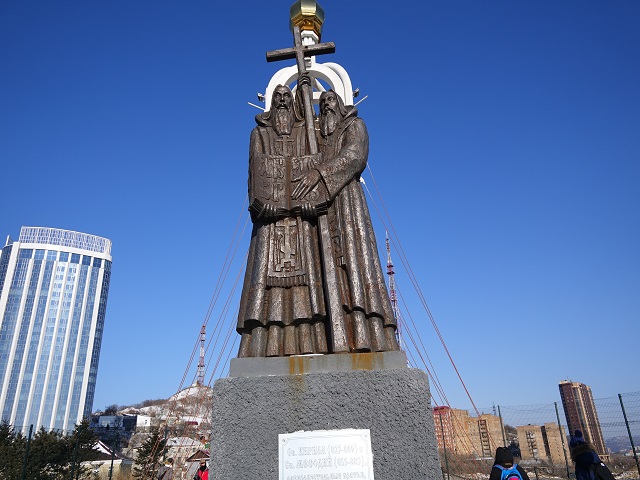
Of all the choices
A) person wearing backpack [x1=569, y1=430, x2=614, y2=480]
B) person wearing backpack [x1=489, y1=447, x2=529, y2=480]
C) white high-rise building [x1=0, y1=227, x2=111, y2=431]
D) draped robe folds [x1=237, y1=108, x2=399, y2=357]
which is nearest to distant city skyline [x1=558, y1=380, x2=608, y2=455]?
person wearing backpack [x1=569, y1=430, x2=614, y2=480]

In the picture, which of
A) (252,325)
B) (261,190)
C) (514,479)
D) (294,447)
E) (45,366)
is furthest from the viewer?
(45,366)

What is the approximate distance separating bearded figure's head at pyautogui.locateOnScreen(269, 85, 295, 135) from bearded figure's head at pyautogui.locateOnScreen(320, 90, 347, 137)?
39 cm

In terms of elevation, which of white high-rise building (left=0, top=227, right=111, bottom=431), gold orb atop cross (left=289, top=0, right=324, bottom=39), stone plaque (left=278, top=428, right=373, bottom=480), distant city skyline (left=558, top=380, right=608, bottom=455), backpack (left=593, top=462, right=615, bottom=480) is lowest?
backpack (left=593, top=462, right=615, bottom=480)

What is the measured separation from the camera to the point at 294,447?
348 cm

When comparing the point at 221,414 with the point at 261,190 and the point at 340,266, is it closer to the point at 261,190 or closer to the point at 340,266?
the point at 340,266

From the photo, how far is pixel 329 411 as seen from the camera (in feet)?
11.9

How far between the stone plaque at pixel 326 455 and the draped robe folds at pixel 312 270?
0.75m

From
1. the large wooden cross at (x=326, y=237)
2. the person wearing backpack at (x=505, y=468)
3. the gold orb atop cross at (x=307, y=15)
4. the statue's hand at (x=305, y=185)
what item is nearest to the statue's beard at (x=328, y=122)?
the large wooden cross at (x=326, y=237)

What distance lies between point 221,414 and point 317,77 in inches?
332

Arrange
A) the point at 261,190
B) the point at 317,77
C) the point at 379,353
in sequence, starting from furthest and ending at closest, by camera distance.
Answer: the point at 317,77, the point at 261,190, the point at 379,353

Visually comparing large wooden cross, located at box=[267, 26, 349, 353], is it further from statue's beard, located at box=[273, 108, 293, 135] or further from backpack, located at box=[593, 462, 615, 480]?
backpack, located at box=[593, 462, 615, 480]

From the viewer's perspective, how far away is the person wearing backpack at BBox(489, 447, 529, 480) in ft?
17.0

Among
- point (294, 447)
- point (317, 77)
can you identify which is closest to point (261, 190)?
point (294, 447)

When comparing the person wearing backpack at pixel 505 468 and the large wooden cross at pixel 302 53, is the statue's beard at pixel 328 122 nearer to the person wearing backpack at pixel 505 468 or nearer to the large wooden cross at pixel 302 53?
the large wooden cross at pixel 302 53
